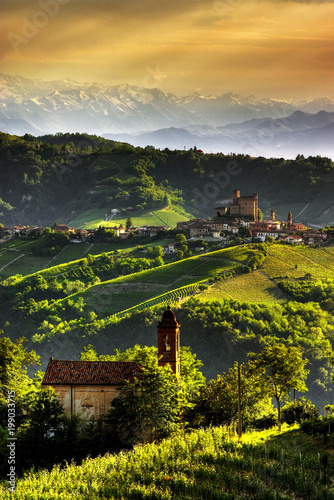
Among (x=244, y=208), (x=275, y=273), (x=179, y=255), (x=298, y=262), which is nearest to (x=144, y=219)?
(x=244, y=208)

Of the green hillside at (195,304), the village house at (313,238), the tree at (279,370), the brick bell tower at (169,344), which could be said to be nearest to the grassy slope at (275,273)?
the green hillside at (195,304)

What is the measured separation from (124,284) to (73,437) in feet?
271

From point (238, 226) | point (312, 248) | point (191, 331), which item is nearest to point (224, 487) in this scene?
point (191, 331)

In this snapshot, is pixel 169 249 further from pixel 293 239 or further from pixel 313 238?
pixel 313 238

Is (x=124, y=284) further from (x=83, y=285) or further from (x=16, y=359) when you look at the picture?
(x=16, y=359)

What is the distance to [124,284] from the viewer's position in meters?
117

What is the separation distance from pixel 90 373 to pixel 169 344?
4274 millimetres

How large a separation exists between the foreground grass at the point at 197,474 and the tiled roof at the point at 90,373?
4.89 m

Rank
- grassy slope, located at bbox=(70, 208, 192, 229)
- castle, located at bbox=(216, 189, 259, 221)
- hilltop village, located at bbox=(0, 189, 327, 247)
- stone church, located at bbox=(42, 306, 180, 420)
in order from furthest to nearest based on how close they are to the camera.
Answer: grassy slope, located at bbox=(70, 208, 192, 229), castle, located at bbox=(216, 189, 259, 221), hilltop village, located at bbox=(0, 189, 327, 247), stone church, located at bbox=(42, 306, 180, 420)

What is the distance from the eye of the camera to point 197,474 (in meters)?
29.3

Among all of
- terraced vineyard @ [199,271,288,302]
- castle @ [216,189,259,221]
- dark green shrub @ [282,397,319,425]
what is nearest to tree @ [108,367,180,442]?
dark green shrub @ [282,397,319,425]

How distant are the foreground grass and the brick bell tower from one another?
6005mm

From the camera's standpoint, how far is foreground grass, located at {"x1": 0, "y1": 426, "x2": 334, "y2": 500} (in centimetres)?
2756

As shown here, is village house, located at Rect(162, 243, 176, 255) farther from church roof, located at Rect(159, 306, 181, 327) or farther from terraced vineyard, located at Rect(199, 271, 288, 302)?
church roof, located at Rect(159, 306, 181, 327)
